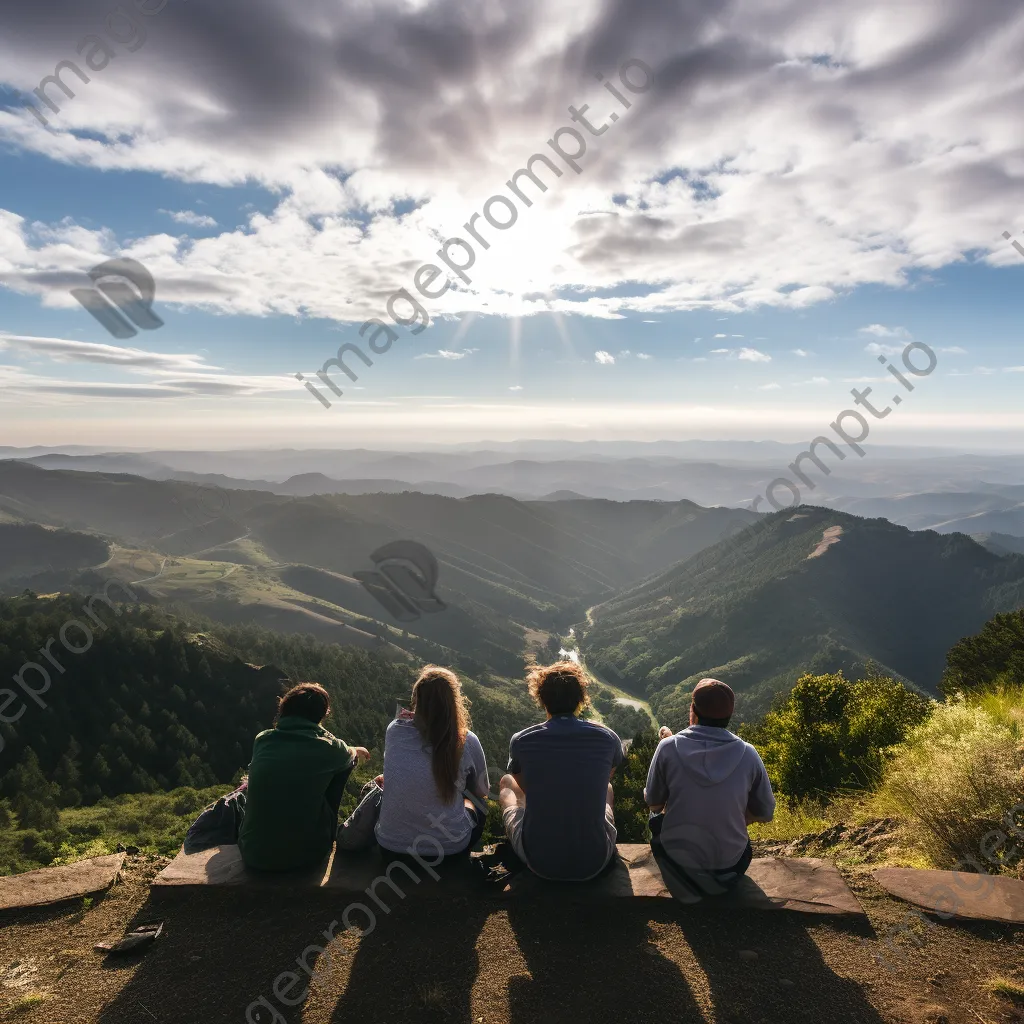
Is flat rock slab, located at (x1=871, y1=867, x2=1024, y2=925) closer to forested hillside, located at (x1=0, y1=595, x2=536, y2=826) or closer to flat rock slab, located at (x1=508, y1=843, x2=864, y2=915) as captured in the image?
flat rock slab, located at (x1=508, y1=843, x2=864, y2=915)

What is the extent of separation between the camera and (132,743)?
217ft

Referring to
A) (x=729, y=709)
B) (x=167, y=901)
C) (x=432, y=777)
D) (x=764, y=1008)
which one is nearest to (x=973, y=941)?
(x=764, y=1008)

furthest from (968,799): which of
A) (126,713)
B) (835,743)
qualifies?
(126,713)

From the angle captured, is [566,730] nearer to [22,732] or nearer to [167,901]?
[167,901]

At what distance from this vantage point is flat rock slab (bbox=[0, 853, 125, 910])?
632cm

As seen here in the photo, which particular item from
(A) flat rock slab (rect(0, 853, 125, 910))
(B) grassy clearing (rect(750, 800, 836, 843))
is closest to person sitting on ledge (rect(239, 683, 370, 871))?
(A) flat rock slab (rect(0, 853, 125, 910))

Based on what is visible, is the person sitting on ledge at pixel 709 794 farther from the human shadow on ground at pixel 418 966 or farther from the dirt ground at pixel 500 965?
the human shadow on ground at pixel 418 966

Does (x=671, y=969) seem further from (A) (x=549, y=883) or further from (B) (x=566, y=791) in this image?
(B) (x=566, y=791)

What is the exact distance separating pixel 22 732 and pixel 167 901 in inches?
3030

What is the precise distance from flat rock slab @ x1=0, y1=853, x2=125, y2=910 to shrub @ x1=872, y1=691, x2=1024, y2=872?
956 cm

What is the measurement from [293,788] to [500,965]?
260 cm

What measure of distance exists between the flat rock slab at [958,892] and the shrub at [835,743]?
444 cm

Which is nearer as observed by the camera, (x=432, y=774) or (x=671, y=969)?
(x=671, y=969)

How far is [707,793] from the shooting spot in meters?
5.95
